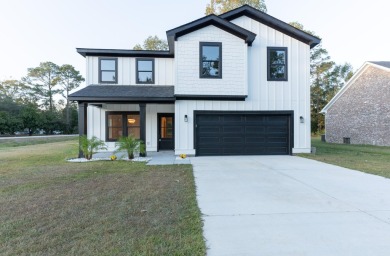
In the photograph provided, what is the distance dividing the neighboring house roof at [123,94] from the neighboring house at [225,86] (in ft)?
0.14

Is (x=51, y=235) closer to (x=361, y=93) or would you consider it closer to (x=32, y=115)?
(x=361, y=93)

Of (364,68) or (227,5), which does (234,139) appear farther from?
(227,5)

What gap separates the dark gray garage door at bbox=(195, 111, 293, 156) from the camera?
36.8 ft

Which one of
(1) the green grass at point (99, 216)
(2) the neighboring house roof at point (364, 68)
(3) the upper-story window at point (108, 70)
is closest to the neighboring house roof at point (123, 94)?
(3) the upper-story window at point (108, 70)

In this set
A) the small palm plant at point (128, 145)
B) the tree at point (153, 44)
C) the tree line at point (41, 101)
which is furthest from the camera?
the tree line at point (41, 101)

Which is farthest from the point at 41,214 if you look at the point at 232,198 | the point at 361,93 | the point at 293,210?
the point at 361,93

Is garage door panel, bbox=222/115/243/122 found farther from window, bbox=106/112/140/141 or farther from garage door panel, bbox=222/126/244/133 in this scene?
window, bbox=106/112/140/141

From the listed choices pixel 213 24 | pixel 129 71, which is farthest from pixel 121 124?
pixel 213 24

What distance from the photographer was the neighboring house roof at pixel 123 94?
10176 mm

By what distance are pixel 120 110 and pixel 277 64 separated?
28.6ft

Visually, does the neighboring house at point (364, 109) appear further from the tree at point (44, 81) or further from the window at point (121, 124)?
the tree at point (44, 81)

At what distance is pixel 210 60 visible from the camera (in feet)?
35.6

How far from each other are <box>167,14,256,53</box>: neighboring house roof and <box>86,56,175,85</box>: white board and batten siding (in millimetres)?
2210

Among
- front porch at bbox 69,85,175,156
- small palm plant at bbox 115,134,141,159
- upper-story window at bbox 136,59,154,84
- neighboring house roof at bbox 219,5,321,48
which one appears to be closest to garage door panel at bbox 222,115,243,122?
front porch at bbox 69,85,175,156
